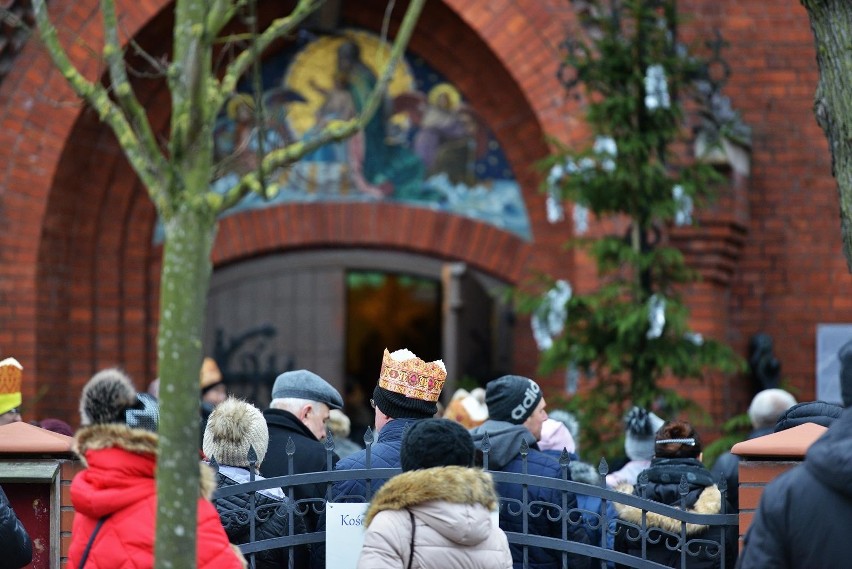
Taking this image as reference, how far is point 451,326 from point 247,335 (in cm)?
171

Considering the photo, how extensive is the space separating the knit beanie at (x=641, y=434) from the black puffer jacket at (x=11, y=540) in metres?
2.98

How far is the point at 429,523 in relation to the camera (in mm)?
4438

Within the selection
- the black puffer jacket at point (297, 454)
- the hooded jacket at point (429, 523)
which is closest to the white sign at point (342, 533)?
the black puffer jacket at point (297, 454)

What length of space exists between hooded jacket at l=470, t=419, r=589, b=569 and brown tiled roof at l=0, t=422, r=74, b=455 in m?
1.53

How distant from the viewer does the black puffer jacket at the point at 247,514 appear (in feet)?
18.3

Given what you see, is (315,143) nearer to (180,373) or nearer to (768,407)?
(180,373)

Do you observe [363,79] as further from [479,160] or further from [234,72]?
[234,72]

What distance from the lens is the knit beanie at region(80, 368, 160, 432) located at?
4.49m

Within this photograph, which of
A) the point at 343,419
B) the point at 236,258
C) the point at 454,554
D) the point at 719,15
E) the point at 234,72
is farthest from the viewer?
the point at 236,258

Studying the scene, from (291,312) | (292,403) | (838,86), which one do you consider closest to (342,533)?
(292,403)

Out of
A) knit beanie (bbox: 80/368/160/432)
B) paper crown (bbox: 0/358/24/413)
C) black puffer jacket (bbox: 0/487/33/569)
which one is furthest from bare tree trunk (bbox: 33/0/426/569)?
paper crown (bbox: 0/358/24/413)

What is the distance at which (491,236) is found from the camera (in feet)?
36.9

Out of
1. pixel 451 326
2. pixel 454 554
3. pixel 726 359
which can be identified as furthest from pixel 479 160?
pixel 454 554

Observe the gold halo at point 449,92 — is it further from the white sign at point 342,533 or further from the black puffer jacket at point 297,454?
the white sign at point 342,533
